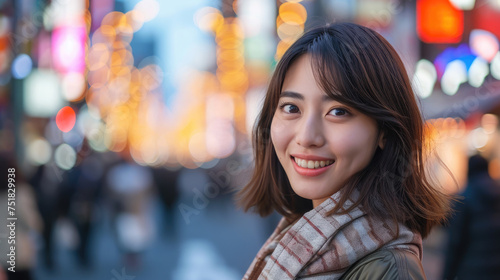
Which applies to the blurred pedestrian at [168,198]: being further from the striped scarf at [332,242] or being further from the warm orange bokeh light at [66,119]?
the striped scarf at [332,242]

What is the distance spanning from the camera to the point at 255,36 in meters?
7.55

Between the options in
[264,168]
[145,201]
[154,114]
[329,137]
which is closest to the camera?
[329,137]

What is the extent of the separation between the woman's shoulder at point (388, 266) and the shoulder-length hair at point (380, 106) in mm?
113

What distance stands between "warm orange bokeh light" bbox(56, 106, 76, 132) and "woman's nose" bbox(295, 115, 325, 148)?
8.37 metres

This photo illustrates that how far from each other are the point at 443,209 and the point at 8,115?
→ 7.36 meters

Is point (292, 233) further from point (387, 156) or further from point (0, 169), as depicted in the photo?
point (0, 169)

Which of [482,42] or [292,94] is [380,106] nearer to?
[292,94]

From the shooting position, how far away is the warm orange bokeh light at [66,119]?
9.19 meters

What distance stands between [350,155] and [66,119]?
9.01 meters

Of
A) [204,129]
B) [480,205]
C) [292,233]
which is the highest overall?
[292,233]

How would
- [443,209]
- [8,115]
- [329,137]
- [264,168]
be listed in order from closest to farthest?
1. [329,137]
2. [443,209]
3. [264,168]
4. [8,115]

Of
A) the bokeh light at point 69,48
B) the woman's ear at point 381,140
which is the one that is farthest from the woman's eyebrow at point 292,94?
the bokeh light at point 69,48

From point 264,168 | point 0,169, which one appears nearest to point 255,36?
point 0,169

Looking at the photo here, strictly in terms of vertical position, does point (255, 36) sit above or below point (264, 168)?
above
